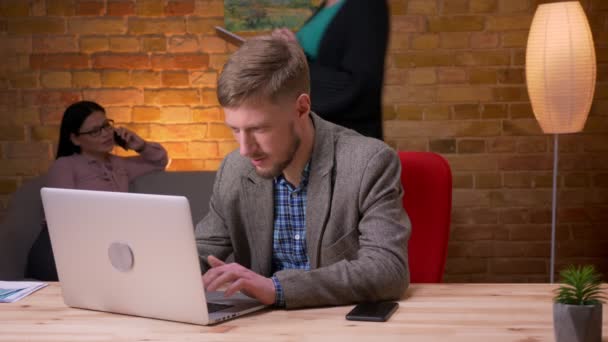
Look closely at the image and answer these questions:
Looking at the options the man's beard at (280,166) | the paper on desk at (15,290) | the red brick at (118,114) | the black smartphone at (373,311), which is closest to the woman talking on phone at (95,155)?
the red brick at (118,114)

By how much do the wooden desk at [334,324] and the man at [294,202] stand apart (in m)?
0.06

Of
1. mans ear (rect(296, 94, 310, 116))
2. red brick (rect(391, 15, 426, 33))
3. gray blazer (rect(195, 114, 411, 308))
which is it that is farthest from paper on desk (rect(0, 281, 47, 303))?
red brick (rect(391, 15, 426, 33))

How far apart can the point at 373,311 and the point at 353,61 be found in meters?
0.89

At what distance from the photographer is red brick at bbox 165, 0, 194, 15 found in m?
3.92

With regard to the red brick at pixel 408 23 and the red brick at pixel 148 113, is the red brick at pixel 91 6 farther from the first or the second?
the red brick at pixel 408 23

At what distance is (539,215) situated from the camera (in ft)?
12.9

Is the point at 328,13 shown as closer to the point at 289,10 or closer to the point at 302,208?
the point at 302,208

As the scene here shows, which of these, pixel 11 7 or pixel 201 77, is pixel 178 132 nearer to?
pixel 201 77

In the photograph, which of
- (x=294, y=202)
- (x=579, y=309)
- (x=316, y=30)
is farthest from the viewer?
(x=316, y=30)

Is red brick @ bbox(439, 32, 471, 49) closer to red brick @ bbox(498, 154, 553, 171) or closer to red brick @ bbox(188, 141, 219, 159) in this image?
red brick @ bbox(498, 154, 553, 171)

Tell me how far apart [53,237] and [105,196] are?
0.19m

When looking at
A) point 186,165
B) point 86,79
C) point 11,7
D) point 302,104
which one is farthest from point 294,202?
point 11,7

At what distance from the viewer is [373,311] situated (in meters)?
1.46

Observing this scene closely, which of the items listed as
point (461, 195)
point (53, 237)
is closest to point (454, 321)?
point (53, 237)
